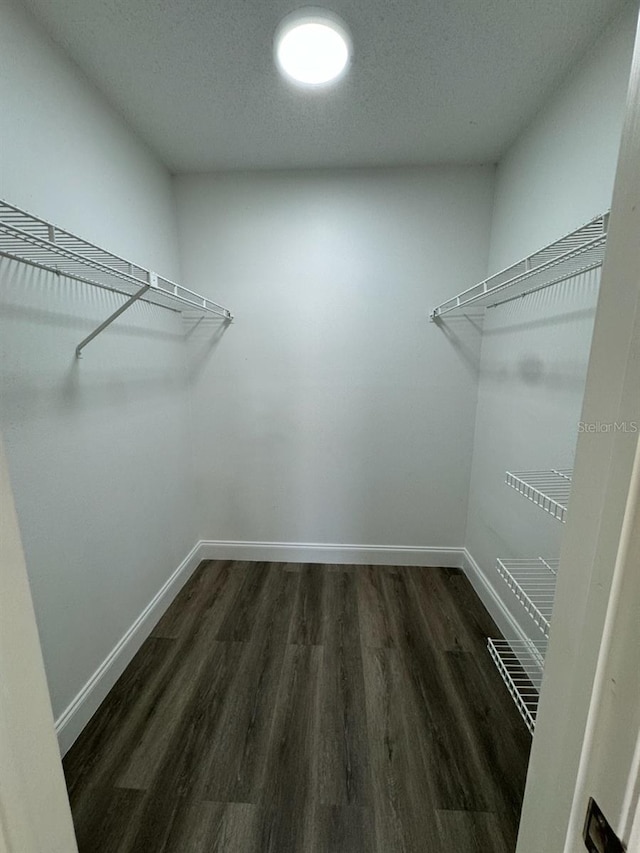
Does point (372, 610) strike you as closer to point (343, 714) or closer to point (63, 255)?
point (343, 714)

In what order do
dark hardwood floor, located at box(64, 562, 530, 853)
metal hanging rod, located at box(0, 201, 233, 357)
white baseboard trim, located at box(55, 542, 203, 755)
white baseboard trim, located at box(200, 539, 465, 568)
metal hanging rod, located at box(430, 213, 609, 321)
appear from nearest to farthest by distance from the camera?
1. metal hanging rod, located at box(0, 201, 233, 357)
2. metal hanging rod, located at box(430, 213, 609, 321)
3. dark hardwood floor, located at box(64, 562, 530, 853)
4. white baseboard trim, located at box(55, 542, 203, 755)
5. white baseboard trim, located at box(200, 539, 465, 568)

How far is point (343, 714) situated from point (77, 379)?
1.72m

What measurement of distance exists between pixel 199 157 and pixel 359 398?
1643mm

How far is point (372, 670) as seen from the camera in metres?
1.59

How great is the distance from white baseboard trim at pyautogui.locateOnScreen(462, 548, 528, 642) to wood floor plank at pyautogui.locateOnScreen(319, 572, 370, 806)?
0.76 meters

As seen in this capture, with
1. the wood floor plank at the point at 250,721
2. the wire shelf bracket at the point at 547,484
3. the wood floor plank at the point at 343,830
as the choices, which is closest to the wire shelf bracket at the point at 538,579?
the wire shelf bracket at the point at 547,484

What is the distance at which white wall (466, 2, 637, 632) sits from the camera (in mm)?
1190

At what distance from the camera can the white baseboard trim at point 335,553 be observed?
2400 mm

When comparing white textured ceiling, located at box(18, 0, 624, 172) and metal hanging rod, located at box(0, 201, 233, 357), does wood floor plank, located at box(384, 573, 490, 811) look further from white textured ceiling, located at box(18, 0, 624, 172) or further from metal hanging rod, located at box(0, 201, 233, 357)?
white textured ceiling, located at box(18, 0, 624, 172)

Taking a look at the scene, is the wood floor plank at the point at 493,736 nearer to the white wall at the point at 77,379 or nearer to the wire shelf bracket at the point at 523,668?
the wire shelf bracket at the point at 523,668

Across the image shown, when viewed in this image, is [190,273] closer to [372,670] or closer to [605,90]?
[605,90]

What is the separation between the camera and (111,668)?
4.94 feet

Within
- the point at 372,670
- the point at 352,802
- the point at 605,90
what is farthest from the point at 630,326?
the point at 372,670

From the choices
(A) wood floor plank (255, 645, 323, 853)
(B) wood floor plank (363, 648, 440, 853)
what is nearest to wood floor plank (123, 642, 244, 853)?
(A) wood floor plank (255, 645, 323, 853)
